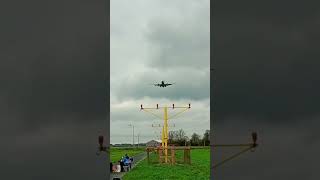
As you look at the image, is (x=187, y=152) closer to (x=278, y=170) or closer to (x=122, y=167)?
(x=122, y=167)

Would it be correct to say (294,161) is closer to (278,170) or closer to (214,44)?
(278,170)

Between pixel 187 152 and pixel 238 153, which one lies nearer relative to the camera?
pixel 238 153

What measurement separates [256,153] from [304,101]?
0.93 metres

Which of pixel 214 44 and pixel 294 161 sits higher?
pixel 214 44
